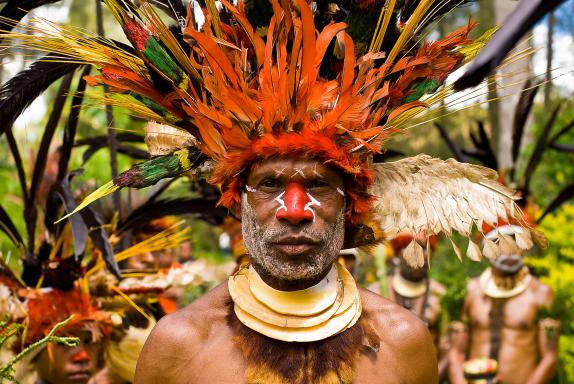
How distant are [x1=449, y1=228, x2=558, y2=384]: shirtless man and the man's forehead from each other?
14.0 feet

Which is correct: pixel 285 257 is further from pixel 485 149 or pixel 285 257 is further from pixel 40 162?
pixel 485 149

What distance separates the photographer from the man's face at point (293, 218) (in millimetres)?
2885

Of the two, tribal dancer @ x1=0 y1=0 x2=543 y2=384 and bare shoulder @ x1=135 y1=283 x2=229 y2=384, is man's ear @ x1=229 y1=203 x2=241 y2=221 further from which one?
bare shoulder @ x1=135 y1=283 x2=229 y2=384

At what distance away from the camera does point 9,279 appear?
474 cm

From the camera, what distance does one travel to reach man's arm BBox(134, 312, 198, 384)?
300 cm

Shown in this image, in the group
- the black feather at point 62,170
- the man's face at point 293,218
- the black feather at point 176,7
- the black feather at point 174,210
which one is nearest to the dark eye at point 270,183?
the man's face at point 293,218

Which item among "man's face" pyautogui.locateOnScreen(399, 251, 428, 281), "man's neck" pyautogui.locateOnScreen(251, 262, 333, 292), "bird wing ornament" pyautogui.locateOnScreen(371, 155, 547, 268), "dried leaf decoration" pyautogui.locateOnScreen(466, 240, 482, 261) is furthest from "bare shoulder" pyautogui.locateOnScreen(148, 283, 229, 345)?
"man's face" pyautogui.locateOnScreen(399, 251, 428, 281)

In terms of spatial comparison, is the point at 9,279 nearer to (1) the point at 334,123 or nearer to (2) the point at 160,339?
(2) the point at 160,339

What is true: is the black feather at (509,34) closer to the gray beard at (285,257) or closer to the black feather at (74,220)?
the gray beard at (285,257)

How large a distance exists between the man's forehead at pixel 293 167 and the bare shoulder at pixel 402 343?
0.61 m

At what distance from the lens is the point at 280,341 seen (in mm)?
2980

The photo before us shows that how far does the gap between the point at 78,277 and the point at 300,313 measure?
7.33 feet

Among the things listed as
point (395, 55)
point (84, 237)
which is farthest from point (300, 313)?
point (84, 237)

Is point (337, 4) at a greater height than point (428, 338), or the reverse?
point (337, 4)
